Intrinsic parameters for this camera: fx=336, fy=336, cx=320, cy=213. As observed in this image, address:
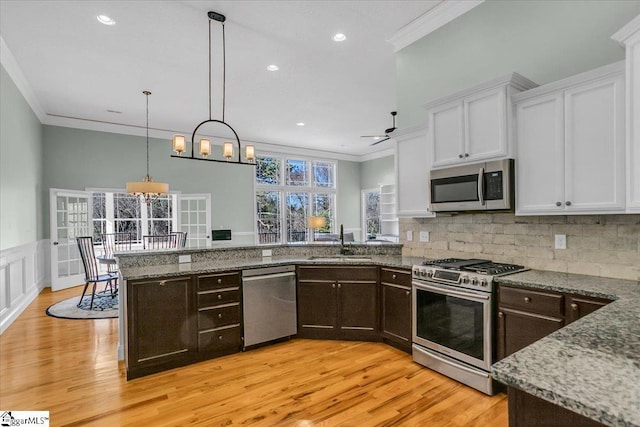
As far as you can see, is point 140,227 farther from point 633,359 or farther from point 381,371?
point 633,359

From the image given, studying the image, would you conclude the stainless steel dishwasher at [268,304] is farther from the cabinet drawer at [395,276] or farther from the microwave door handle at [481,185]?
the microwave door handle at [481,185]

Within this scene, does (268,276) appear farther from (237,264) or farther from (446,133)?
(446,133)

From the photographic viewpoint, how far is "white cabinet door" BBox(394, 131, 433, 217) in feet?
11.1

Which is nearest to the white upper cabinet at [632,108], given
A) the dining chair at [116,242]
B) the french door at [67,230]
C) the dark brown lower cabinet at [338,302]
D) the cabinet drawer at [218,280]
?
the dark brown lower cabinet at [338,302]

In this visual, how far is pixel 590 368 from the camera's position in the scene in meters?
0.97

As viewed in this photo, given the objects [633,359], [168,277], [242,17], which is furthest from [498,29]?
[168,277]

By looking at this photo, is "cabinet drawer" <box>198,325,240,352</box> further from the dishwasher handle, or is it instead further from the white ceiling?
the white ceiling

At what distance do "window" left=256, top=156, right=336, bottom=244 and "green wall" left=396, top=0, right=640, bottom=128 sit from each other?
550 cm

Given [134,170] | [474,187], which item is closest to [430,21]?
[474,187]

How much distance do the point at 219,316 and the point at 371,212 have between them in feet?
25.3

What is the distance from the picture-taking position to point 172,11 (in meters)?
3.25

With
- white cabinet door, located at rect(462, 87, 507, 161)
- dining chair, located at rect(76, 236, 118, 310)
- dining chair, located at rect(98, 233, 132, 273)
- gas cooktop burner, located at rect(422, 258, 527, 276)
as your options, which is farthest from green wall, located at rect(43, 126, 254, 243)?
white cabinet door, located at rect(462, 87, 507, 161)

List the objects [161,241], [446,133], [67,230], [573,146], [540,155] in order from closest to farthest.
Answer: [573,146], [540,155], [446,133], [67,230], [161,241]

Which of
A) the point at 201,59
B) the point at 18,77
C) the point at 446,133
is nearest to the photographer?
the point at 446,133
